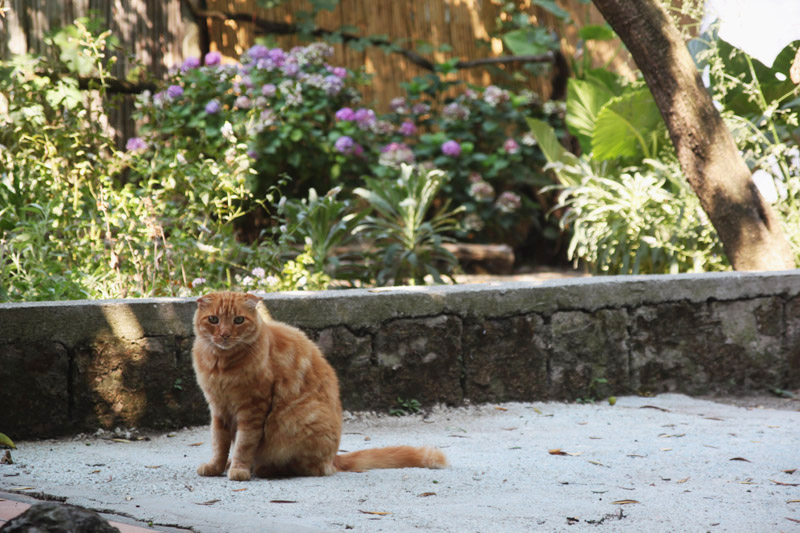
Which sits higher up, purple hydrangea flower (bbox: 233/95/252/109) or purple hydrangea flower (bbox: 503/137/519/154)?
purple hydrangea flower (bbox: 233/95/252/109)

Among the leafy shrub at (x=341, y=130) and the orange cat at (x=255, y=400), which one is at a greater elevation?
the leafy shrub at (x=341, y=130)

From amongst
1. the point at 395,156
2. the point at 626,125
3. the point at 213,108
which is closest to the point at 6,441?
the point at 213,108

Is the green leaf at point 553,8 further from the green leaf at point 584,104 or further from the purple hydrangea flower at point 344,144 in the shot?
the purple hydrangea flower at point 344,144

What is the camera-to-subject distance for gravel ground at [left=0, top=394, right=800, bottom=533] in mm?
2240

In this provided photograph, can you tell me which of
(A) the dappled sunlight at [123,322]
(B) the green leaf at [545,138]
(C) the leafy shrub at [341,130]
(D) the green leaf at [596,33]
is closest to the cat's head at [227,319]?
(A) the dappled sunlight at [123,322]

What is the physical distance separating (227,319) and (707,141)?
3351 millimetres

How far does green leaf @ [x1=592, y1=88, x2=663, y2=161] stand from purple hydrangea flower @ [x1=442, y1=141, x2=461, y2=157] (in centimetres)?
131

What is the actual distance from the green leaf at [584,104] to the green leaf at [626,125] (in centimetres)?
57

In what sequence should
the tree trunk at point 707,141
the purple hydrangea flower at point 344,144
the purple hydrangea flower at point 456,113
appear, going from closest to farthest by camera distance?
1. the tree trunk at point 707,141
2. the purple hydrangea flower at point 344,144
3. the purple hydrangea flower at point 456,113

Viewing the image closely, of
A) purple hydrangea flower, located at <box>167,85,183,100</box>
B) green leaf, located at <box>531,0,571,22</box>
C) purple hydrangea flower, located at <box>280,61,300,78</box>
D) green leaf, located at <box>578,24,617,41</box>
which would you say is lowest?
purple hydrangea flower, located at <box>167,85,183,100</box>

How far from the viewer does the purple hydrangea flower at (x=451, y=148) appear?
7.04 m

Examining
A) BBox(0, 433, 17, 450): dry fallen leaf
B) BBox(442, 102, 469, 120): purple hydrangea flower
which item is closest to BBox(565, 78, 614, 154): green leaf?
BBox(442, 102, 469, 120): purple hydrangea flower

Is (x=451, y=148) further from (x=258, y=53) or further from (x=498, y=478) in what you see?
(x=498, y=478)

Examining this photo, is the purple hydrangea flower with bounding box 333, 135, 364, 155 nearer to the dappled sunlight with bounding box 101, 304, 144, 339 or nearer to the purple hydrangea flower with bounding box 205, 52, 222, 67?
the purple hydrangea flower with bounding box 205, 52, 222, 67
